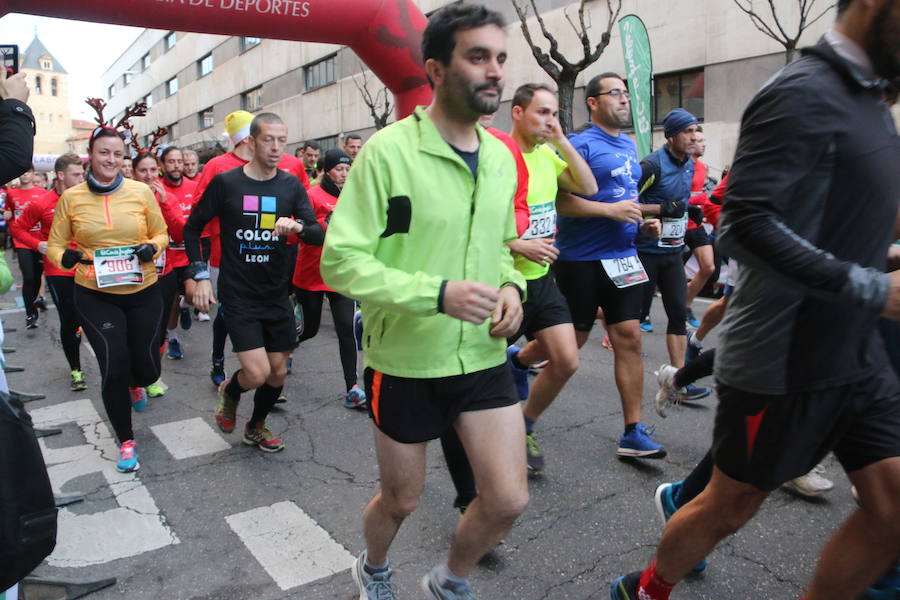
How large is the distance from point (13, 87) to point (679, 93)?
53.4 feet

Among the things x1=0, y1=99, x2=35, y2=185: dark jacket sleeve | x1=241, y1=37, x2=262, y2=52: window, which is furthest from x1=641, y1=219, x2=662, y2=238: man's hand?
x1=241, y1=37, x2=262, y2=52: window

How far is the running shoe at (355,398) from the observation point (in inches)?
211

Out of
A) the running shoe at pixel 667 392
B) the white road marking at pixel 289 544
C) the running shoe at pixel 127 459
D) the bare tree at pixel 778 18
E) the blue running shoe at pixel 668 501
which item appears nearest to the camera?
the blue running shoe at pixel 668 501

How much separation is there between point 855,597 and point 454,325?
4.41 ft

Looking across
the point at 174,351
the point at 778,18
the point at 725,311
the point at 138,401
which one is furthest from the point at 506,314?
the point at 778,18

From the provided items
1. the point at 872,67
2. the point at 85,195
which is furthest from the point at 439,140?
the point at 85,195

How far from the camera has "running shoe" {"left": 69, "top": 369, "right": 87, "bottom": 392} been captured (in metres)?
6.19

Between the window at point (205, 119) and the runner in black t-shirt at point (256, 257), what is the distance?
4086 centimetres

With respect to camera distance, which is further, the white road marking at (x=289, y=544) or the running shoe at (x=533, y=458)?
the running shoe at (x=533, y=458)

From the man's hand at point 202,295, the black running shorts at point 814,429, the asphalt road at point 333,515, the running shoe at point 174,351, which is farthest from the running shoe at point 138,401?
the black running shorts at point 814,429

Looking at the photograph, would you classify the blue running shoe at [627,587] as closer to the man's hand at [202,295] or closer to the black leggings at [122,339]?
the man's hand at [202,295]

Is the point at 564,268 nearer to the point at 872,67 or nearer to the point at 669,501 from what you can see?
the point at 669,501

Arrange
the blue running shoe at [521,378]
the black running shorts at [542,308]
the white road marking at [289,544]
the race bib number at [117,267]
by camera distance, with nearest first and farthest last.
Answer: the white road marking at [289,544] → the black running shorts at [542,308] → the race bib number at [117,267] → the blue running shoe at [521,378]

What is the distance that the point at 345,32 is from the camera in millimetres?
5770
